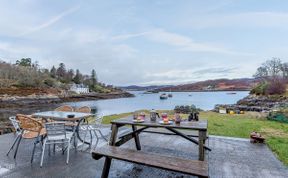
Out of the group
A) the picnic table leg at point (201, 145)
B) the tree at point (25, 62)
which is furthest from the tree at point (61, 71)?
the picnic table leg at point (201, 145)

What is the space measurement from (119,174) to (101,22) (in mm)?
10060

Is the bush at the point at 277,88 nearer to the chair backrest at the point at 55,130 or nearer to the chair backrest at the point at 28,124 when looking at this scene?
the chair backrest at the point at 55,130

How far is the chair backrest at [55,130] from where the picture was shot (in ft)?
10.3

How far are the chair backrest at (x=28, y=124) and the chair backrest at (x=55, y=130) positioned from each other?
9.4 inches

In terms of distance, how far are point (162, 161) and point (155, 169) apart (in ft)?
3.03

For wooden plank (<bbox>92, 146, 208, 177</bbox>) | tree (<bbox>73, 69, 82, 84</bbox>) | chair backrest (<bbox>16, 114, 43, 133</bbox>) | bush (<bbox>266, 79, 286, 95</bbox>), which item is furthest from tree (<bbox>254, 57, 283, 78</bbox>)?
tree (<bbox>73, 69, 82, 84</bbox>)

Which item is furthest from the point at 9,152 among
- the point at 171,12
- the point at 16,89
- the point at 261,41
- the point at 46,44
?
the point at 16,89

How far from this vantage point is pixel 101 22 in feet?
36.7

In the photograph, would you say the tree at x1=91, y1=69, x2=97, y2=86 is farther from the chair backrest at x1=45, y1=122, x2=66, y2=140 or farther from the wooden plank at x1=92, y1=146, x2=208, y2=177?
the wooden plank at x1=92, y1=146, x2=208, y2=177

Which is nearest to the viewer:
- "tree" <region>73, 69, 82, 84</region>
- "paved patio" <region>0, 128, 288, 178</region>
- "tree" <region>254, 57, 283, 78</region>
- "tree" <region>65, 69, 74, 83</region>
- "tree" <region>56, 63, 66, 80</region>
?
"paved patio" <region>0, 128, 288, 178</region>

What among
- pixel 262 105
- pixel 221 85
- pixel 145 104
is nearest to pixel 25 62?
pixel 145 104

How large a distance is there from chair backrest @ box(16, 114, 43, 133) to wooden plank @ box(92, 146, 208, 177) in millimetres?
1478

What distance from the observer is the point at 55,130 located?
3201mm

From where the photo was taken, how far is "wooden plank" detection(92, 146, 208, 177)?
6.26 feet
